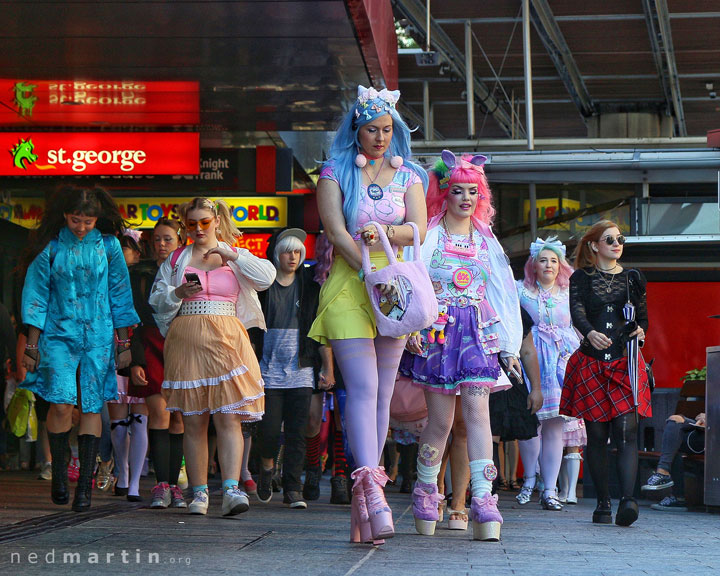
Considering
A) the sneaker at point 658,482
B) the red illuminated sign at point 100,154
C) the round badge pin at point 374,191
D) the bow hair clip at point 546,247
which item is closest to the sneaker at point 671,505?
the sneaker at point 658,482

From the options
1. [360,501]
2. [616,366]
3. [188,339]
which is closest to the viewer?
[360,501]

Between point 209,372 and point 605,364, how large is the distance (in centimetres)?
262

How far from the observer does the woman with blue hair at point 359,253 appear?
17.7ft

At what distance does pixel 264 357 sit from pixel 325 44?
254 cm

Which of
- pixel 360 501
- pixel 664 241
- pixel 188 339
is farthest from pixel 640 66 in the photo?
pixel 360 501

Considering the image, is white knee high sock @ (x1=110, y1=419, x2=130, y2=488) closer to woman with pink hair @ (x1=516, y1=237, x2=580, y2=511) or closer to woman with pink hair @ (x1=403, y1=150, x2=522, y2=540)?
woman with pink hair @ (x1=403, y1=150, x2=522, y2=540)

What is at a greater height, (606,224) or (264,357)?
(606,224)

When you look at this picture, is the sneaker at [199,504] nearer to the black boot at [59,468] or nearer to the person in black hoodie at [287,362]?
the black boot at [59,468]

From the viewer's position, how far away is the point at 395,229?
18.4ft

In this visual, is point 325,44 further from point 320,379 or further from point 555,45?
point 555,45

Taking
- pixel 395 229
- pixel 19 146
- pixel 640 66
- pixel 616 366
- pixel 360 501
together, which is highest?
pixel 640 66

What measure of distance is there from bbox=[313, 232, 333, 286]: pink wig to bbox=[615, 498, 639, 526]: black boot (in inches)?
113

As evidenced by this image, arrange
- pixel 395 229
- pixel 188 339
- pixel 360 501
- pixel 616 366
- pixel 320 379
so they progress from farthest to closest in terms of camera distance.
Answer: pixel 320 379 → pixel 616 366 → pixel 188 339 → pixel 395 229 → pixel 360 501

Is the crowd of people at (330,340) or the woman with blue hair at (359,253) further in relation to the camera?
the crowd of people at (330,340)
